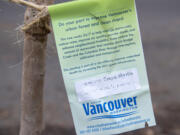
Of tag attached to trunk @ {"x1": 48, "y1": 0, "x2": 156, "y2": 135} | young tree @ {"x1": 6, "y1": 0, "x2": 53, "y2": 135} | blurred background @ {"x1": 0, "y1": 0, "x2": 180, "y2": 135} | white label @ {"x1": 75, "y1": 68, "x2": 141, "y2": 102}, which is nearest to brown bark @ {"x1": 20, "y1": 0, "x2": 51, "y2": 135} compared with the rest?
young tree @ {"x1": 6, "y1": 0, "x2": 53, "y2": 135}

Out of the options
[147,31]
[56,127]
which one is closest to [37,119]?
[56,127]

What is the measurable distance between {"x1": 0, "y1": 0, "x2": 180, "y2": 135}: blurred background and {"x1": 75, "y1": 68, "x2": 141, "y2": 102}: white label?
116 cm

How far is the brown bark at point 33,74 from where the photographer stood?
58.0 inches

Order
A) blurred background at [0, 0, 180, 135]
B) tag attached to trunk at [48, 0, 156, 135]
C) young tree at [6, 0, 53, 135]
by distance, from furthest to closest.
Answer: blurred background at [0, 0, 180, 135]
young tree at [6, 0, 53, 135]
tag attached to trunk at [48, 0, 156, 135]

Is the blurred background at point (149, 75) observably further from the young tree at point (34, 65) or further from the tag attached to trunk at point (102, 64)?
the tag attached to trunk at point (102, 64)

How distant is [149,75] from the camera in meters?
4.06

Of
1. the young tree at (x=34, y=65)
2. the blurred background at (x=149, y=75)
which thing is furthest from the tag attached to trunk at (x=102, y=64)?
the blurred background at (x=149, y=75)

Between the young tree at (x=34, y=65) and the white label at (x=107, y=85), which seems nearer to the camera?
the white label at (x=107, y=85)

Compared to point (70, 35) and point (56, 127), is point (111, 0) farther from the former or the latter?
point (56, 127)

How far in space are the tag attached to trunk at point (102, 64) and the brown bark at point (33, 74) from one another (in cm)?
18

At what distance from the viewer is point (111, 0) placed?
4.13 ft

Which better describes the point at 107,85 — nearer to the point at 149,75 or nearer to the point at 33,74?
the point at 33,74

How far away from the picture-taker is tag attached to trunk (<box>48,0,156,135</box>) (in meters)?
1.25

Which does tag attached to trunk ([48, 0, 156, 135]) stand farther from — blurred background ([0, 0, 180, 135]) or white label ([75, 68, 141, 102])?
blurred background ([0, 0, 180, 135])
